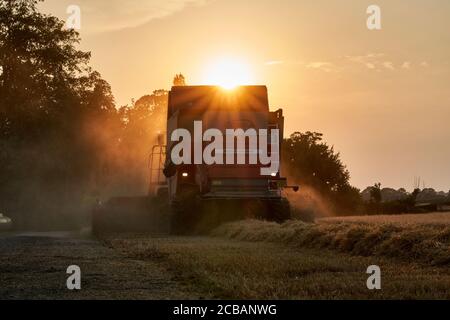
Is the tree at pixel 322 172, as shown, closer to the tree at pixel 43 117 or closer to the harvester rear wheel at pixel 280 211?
the tree at pixel 43 117

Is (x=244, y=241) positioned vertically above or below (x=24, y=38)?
below

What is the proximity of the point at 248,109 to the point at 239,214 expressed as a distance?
3659 millimetres

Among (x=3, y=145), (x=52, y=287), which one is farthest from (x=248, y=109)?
(x=3, y=145)

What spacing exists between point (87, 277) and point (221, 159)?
596 inches

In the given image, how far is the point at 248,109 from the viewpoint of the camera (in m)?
28.9

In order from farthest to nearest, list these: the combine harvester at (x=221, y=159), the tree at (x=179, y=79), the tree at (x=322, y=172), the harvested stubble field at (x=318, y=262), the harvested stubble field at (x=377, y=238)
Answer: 1. the tree at (x=179, y=79)
2. the tree at (x=322, y=172)
3. the combine harvester at (x=221, y=159)
4. the harvested stubble field at (x=377, y=238)
5. the harvested stubble field at (x=318, y=262)

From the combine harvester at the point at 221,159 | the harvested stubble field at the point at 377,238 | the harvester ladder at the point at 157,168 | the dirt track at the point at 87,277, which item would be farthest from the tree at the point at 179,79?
the dirt track at the point at 87,277

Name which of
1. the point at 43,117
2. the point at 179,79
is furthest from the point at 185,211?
the point at 179,79

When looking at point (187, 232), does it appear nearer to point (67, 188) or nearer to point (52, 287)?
point (52, 287)

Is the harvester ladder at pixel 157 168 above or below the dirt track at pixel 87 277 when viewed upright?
above

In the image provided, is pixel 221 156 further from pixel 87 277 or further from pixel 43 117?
pixel 43 117

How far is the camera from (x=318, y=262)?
14320 mm

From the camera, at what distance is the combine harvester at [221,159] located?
28.1 meters

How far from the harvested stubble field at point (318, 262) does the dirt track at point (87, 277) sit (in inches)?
16.0
